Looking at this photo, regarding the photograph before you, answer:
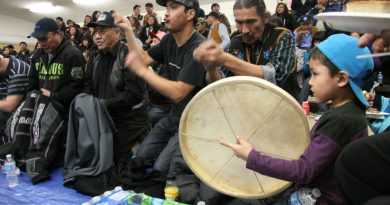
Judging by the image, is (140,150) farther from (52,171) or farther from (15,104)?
(15,104)

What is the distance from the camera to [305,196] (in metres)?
1.40

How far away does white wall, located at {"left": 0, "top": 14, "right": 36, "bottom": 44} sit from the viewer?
48.7 feet

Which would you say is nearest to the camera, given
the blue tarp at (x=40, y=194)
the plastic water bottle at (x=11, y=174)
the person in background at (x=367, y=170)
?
the person in background at (x=367, y=170)

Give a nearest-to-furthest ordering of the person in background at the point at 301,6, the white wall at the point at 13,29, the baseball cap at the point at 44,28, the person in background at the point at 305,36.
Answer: the baseball cap at the point at 44,28, the person in background at the point at 305,36, the person in background at the point at 301,6, the white wall at the point at 13,29

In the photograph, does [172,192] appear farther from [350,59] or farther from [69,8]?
[69,8]

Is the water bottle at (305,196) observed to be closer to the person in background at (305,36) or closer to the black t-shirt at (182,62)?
the black t-shirt at (182,62)

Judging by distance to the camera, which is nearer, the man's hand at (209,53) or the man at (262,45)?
the man's hand at (209,53)

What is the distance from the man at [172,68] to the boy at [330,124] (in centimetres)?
73

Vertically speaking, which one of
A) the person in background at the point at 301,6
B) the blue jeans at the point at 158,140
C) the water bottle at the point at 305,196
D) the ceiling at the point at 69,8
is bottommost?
the blue jeans at the point at 158,140

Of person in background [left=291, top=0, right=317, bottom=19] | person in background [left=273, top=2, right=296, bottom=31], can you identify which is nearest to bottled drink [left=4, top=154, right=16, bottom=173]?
person in background [left=273, top=2, right=296, bottom=31]

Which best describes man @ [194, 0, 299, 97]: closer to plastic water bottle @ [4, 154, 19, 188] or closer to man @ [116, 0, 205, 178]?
man @ [116, 0, 205, 178]

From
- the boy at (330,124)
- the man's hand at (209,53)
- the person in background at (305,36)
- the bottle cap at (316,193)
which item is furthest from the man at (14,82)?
the person in background at (305,36)

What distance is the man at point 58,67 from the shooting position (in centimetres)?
303

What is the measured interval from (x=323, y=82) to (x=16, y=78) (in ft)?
9.99
